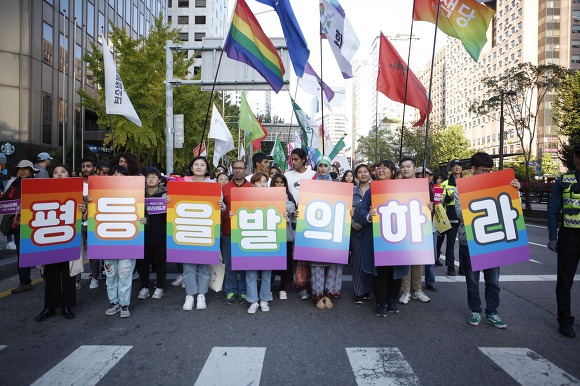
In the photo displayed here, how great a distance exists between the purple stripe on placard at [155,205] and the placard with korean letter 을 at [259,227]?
1.04 m

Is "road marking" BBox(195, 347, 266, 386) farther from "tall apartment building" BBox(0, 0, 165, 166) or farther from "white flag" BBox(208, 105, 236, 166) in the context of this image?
"tall apartment building" BBox(0, 0, 165, 166)

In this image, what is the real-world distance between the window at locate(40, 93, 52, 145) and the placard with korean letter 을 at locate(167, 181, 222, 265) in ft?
74.8

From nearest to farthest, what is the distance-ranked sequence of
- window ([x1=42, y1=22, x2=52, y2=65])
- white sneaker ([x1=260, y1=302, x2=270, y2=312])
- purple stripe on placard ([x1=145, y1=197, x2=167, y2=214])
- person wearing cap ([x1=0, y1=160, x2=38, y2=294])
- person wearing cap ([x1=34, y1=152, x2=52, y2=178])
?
white sneaker ([x1=260, y1=302, x2=270, y2=312])
purple stripe on placard ([x1=145, y1=197, x2=167, y2=214])
person wearing cap ([x1=0, y1=160, x2=38, y2=294])
person wearing cap ([x1=34, y1=152, x2=52, y2=178])
window ([x1=42, y1=22, x2=52, y2=65])

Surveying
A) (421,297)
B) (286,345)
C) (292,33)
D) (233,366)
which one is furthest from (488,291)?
(292,33)

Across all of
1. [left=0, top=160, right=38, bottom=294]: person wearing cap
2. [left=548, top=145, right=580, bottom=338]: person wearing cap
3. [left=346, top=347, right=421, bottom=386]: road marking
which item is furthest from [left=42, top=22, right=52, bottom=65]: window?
[left=548, top=145, right=580, bottom=338]: person wearing cap

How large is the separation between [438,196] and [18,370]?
6.27m

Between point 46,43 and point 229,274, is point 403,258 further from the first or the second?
point 46,43

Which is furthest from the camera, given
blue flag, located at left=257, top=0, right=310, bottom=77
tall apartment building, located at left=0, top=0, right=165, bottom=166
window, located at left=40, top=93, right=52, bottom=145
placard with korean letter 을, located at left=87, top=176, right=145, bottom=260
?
window, located at left=40, top=93, right=52, bottom=145

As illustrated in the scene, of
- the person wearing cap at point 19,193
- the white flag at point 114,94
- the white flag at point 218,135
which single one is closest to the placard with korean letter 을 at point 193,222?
the person wearing cap at point 19,193

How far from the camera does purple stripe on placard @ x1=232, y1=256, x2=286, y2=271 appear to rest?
5254 millimetres

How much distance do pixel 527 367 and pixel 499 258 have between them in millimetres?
1415

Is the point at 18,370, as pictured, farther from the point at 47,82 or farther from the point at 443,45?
the point at 443,45

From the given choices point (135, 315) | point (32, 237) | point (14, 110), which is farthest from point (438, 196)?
point (14, 110)

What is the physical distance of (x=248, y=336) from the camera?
171 inches
